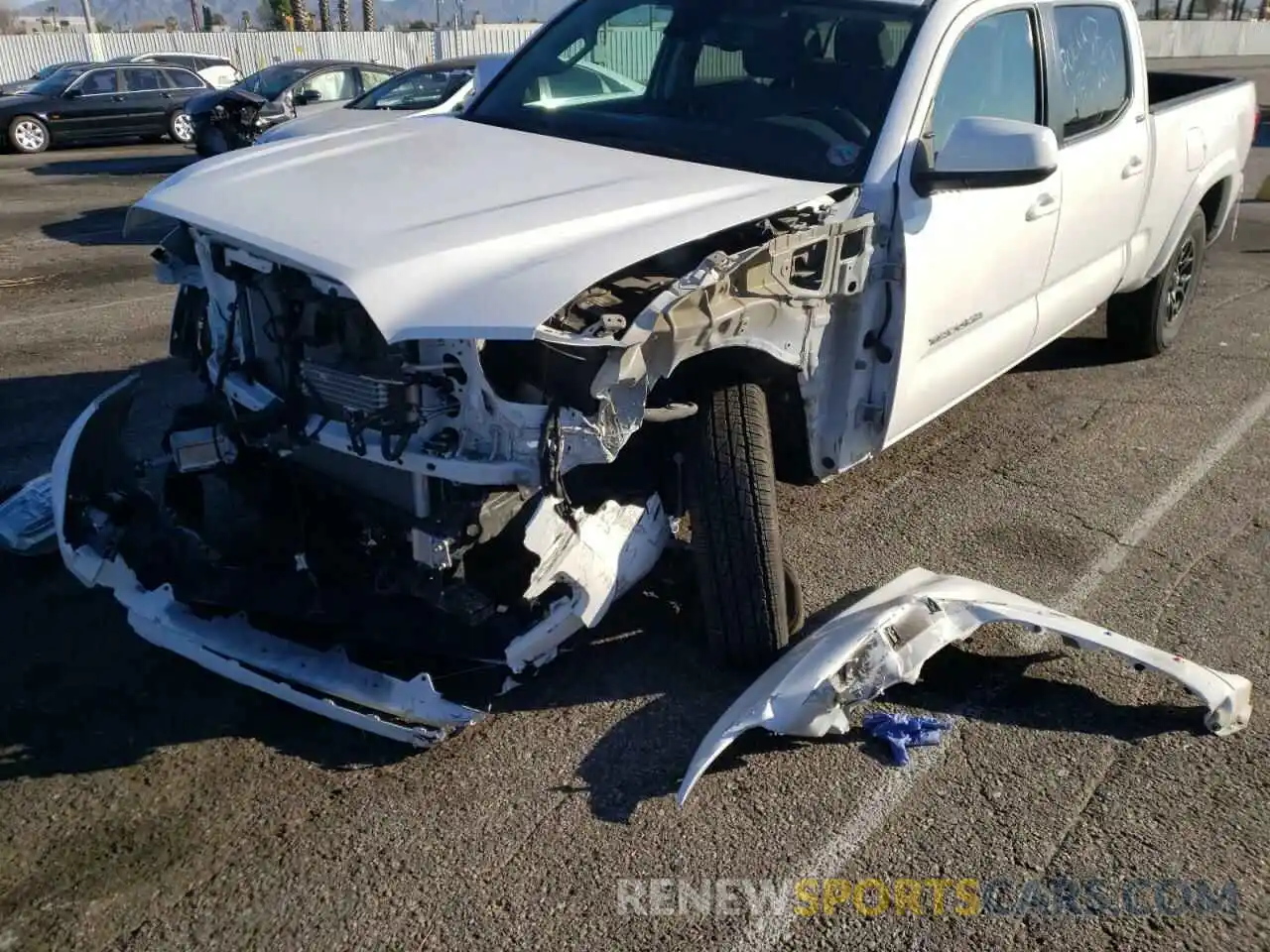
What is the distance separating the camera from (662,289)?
2.86m

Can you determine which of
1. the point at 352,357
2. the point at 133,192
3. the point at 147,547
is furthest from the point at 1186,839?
the point at 133,192

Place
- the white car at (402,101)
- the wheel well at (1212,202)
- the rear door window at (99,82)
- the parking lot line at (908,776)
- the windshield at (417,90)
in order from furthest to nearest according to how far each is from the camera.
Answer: the rear door window at (99,82) → the windshield at (417,90) → the white car at (402,101) → the wheel well at (1212,202) → the parking lot line at (908,776)

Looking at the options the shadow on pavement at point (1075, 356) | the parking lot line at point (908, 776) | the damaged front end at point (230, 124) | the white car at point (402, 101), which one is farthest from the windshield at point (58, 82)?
the parking lot line at point (908, 776)

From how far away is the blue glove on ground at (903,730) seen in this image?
3.10 metres

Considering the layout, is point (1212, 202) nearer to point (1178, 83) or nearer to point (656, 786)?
point (1178, 83)

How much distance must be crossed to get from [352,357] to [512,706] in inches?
44.6

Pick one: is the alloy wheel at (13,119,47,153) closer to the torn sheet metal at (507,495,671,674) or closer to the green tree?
the torn sheet metal at (507,495,671,674)

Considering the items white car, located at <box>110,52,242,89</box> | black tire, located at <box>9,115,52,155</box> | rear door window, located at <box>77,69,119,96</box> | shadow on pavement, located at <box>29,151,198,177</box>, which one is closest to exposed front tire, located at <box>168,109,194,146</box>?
rear door window, located at <box>77,69,119,96</box>

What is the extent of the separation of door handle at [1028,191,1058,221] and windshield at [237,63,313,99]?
1351cm

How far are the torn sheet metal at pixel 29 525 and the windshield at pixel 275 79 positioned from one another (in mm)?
12708

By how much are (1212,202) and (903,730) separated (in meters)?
4.86

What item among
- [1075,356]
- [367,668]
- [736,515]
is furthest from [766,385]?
[1075,356]

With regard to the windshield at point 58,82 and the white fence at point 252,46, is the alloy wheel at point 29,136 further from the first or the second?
the white fence at point 252,46

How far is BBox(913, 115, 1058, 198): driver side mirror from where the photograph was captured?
11.1 feet
